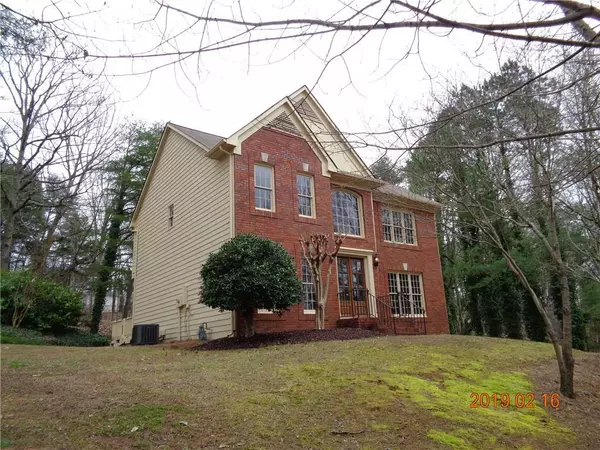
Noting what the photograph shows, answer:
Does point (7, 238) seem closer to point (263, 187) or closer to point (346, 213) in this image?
point (263, 187)

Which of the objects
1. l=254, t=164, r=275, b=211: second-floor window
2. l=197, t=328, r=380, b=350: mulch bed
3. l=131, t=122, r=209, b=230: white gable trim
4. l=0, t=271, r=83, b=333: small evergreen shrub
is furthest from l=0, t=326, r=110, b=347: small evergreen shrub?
l=254, t=164, r=275, b=211: second-floor window

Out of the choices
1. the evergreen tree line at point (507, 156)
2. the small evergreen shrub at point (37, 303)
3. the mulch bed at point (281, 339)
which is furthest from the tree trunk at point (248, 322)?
the small evergreen shrub at point (37, 303)

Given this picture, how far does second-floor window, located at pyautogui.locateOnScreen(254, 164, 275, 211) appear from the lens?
13.9 meters

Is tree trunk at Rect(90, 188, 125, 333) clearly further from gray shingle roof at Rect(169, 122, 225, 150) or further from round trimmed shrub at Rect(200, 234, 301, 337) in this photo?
round trimmed shrub at Rect(200, 234, 301, 337)

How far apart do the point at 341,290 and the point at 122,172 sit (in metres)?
18.2

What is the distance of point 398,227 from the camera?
61.3 feet

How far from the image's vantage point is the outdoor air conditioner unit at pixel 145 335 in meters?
15.1

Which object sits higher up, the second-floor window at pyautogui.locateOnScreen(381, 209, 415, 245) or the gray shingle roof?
the gray shingle roof

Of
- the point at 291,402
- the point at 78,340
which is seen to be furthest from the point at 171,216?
the point at 291,402

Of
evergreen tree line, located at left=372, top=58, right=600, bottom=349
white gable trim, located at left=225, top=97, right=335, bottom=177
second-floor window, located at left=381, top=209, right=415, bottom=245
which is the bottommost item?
evergreen tree line, located at left=372, top=58, right=600, bottom=349

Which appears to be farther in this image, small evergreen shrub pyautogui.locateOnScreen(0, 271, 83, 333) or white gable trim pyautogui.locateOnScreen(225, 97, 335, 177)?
small evergreen shrub pyautogui.locateOnScreen(0, 271, 83, 333)

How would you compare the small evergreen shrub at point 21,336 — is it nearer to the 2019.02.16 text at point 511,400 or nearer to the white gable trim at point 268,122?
the white gable trim at point 268,122

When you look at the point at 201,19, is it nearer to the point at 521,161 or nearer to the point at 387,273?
the point at 521,161

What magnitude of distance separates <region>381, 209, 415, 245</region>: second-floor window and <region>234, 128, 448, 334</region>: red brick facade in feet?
1.29
